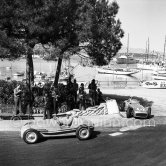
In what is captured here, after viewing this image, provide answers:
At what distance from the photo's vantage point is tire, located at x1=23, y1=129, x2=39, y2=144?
1405 cm

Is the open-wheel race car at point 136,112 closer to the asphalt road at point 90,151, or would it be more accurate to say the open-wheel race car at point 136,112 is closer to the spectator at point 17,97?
the asphalt road at point 90,151

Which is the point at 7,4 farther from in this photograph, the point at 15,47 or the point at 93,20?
the point at 93,20

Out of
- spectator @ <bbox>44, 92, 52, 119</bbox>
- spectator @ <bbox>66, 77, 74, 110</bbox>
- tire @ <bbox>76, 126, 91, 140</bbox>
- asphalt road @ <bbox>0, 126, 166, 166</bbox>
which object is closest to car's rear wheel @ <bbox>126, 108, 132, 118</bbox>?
asphalt road @ <bbox>0, 126, 166, 166</bbox>

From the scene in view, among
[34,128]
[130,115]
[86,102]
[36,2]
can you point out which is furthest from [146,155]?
[36,2]

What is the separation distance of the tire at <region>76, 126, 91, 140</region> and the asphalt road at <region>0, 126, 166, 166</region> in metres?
0.22

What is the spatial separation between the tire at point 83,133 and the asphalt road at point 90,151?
22cm

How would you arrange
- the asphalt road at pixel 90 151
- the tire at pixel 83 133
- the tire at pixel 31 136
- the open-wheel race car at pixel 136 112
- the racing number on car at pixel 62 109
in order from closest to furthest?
1. the asphalt road at pixel 90 151
2. the tire at pixel 31 136
3. the tire at pixel 83 133
4. the open-wheel race car at pixel 136 112
5. the racing number on car at pixel 62 109

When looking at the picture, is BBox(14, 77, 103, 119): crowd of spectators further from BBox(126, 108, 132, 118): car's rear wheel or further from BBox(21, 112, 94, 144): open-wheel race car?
BBox(21, 112, 94, 144): open-wheel race car

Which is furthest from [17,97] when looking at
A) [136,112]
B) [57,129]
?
[136,112]

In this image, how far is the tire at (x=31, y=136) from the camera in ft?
46.1

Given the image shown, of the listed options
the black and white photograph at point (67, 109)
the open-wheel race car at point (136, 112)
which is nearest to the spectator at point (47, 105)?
the black and white photograph at point (67, 109)

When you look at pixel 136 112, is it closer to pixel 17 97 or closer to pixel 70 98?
pixel 70 98

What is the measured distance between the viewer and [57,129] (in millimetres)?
14703

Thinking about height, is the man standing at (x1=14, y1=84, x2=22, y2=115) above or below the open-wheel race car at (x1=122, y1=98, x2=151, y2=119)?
above
